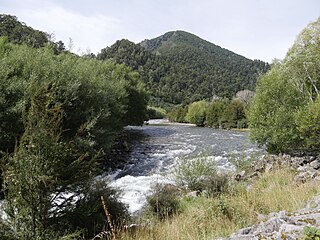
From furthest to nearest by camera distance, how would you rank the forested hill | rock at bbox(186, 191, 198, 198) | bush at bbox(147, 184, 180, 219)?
the forested hill < rock at bbox(186, 191, 198, 198) < bush at bbox(147, 184, 180, 219)

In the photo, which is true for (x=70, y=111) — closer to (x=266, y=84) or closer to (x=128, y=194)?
(x=128, y=194)

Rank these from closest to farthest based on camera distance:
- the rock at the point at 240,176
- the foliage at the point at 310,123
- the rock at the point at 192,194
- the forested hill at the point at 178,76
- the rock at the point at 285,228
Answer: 1. the rock at the point at 285,228
2. the rock at the point at 192,194
3. the rock at the point at 240,176
4. the foliage at the point at 310,123
5. the forested hill at the point at 178,76

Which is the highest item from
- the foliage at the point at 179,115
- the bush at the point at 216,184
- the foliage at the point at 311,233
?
the foliage at the point at 311,233

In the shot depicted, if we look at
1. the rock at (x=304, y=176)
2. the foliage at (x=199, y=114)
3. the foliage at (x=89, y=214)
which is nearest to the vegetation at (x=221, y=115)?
the foliage at (x=199, y=114)

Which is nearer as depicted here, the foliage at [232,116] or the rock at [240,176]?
the rock at [240,176]

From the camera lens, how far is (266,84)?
18828 mm

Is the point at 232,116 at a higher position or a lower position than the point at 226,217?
higher

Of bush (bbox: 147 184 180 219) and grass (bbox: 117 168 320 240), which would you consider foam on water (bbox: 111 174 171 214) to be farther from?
grass (bbox: 117 168 320 240)

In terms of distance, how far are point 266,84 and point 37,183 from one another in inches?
675

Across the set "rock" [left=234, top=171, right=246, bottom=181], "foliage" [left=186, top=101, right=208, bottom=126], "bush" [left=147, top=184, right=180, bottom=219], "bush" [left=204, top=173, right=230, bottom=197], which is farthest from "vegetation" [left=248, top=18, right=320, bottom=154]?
"foliage" [left=186, top=101, right=208, bottom=126]

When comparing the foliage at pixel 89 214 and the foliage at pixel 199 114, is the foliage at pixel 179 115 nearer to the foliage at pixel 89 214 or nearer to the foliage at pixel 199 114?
the foliage at pixel 199 114

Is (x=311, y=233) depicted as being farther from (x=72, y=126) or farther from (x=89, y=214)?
(x=72, y=126)

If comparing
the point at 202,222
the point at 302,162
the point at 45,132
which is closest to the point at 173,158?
the point at 302,162

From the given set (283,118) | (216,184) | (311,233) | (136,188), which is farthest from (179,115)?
(311,233)
